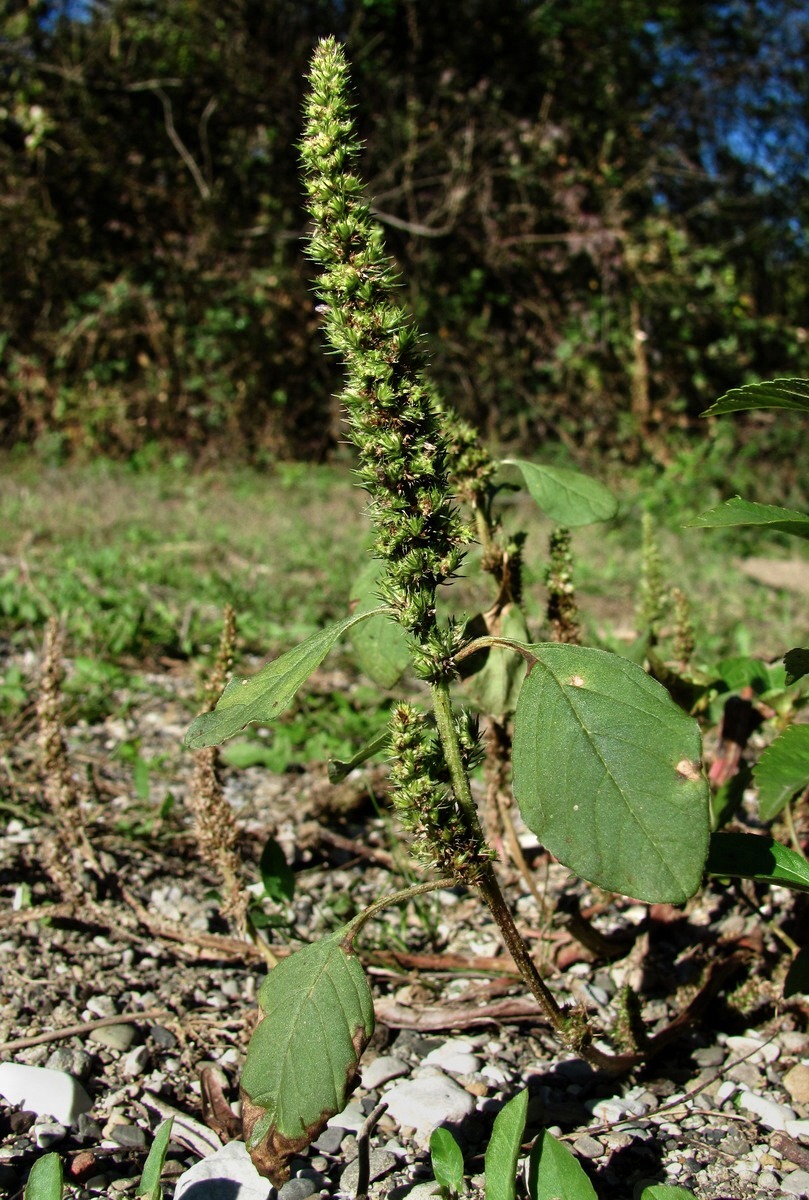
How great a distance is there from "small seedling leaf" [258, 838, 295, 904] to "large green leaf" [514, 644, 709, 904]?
0.72m

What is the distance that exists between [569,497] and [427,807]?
1.92 ft

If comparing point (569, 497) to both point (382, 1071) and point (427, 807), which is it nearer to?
point (427, 807)

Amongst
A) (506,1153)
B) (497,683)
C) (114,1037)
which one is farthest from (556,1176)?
(114,1037)

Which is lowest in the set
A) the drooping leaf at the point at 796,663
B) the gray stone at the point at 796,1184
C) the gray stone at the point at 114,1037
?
the gray stone at the point at 114,1037

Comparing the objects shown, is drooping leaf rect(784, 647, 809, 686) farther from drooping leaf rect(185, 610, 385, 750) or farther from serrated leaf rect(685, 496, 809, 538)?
drooping leaf rect(185, 610, 385, 750)

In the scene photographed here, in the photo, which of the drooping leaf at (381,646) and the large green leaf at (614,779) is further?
the drooping leaf at (381,646)

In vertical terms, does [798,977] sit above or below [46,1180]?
above

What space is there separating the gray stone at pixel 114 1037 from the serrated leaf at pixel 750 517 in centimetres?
109

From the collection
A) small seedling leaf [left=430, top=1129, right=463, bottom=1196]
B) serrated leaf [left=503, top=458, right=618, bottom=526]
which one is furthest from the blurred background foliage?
small seedling leaf [left=430, top=1129, right=463, bottom=1196]

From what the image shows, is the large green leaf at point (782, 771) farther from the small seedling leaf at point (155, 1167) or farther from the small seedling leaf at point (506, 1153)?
the small seedling leaf at point (155, 1167)

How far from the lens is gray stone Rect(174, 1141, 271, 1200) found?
1.22 m

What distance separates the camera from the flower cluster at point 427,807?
1092 mm

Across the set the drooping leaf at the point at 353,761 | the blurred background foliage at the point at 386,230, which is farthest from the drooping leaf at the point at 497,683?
the blurred background foliage at the point at 386,230

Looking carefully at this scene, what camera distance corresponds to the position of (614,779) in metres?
1.01
